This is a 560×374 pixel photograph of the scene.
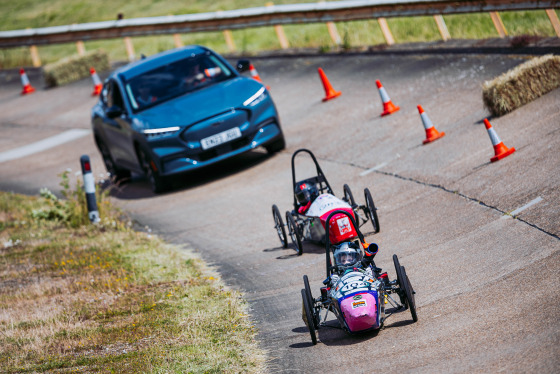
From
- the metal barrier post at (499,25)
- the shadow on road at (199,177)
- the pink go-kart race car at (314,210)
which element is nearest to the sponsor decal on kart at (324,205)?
the pink go-kart race car at (314,210)

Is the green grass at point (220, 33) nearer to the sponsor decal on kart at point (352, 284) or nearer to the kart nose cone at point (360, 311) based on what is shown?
the sponsor decal on kart at point (352, 284)

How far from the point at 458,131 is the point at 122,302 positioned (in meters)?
5.81

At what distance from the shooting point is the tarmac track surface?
22.4 ft

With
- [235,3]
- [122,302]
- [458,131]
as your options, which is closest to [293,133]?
[458,131]

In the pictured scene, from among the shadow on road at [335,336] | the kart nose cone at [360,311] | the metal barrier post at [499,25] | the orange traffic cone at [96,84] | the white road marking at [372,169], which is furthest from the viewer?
the orange traffic cone at [96,84]

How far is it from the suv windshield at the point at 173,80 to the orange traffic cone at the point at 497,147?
556cm

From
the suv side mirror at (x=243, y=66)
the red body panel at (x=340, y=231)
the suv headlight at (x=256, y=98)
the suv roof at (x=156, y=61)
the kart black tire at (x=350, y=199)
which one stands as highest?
the suv roof at (x=156, y=61)

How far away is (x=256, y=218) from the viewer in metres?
12.2

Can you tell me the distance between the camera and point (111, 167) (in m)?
17.1

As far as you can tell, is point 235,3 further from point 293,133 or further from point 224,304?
point 224,304

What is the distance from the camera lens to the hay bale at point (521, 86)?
12.8 meters

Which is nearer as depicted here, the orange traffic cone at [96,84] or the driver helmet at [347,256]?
the driver helmet at [347,256]

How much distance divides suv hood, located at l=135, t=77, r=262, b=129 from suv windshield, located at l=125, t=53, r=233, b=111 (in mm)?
215

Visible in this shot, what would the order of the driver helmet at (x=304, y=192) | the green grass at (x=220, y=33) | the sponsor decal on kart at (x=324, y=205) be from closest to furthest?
the sponsor decal on kart at (x=324, y=205)
the driver helmet at (x=304, y=192)
the green grass at (x=220, y=33)
